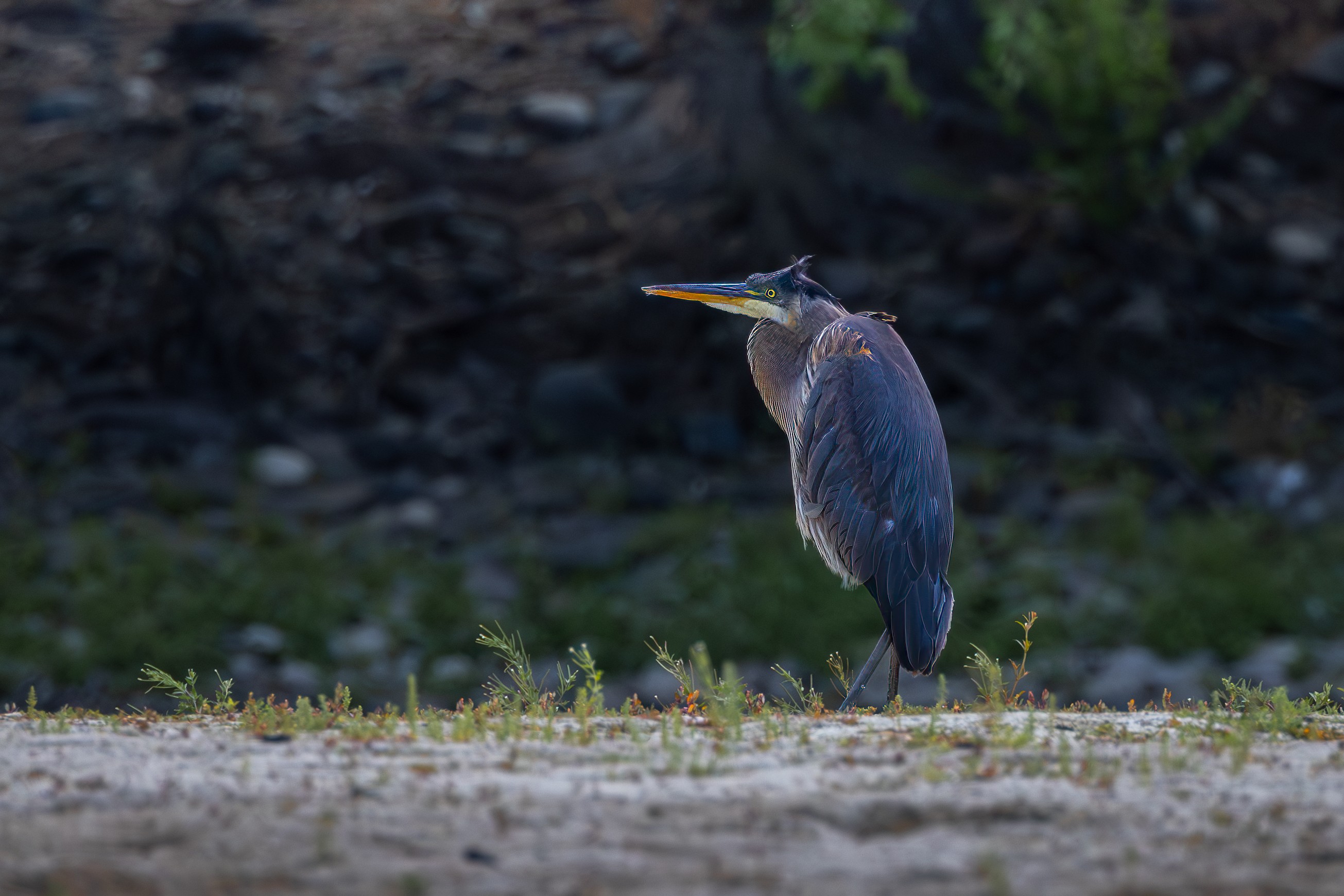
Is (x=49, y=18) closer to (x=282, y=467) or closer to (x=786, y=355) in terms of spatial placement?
(x=282, y=467)

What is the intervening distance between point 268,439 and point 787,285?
611 cm

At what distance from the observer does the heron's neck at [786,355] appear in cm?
565

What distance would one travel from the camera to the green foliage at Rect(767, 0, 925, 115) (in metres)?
10.4

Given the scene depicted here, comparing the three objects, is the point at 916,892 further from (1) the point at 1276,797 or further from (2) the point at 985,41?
(2) the point at 985,41

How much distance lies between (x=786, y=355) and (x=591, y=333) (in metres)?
5.42

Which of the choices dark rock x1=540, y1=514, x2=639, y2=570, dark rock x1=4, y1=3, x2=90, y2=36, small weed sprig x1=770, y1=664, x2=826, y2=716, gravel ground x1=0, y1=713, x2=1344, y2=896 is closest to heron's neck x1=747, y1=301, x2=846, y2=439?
small weed sprig x1=770, y1=664, x2=826, y2=716

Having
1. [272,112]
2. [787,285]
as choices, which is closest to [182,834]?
[787,285]

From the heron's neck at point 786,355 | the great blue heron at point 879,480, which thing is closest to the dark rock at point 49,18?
the great blue heron at point 879,480

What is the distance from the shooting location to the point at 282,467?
407 inches

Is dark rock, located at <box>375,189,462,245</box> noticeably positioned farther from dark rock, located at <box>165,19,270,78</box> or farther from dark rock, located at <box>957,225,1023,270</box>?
dark rock, located at <box>957,225,1023,270</box>

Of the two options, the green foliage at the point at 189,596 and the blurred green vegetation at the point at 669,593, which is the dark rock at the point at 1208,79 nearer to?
the blurred green vegetation at the point at 669,593

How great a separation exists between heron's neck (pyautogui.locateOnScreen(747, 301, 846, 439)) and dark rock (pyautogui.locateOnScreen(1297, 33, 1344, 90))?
7208 mm

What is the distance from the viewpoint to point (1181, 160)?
1047 centimetres

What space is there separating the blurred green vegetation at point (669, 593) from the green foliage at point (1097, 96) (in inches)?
98.9
